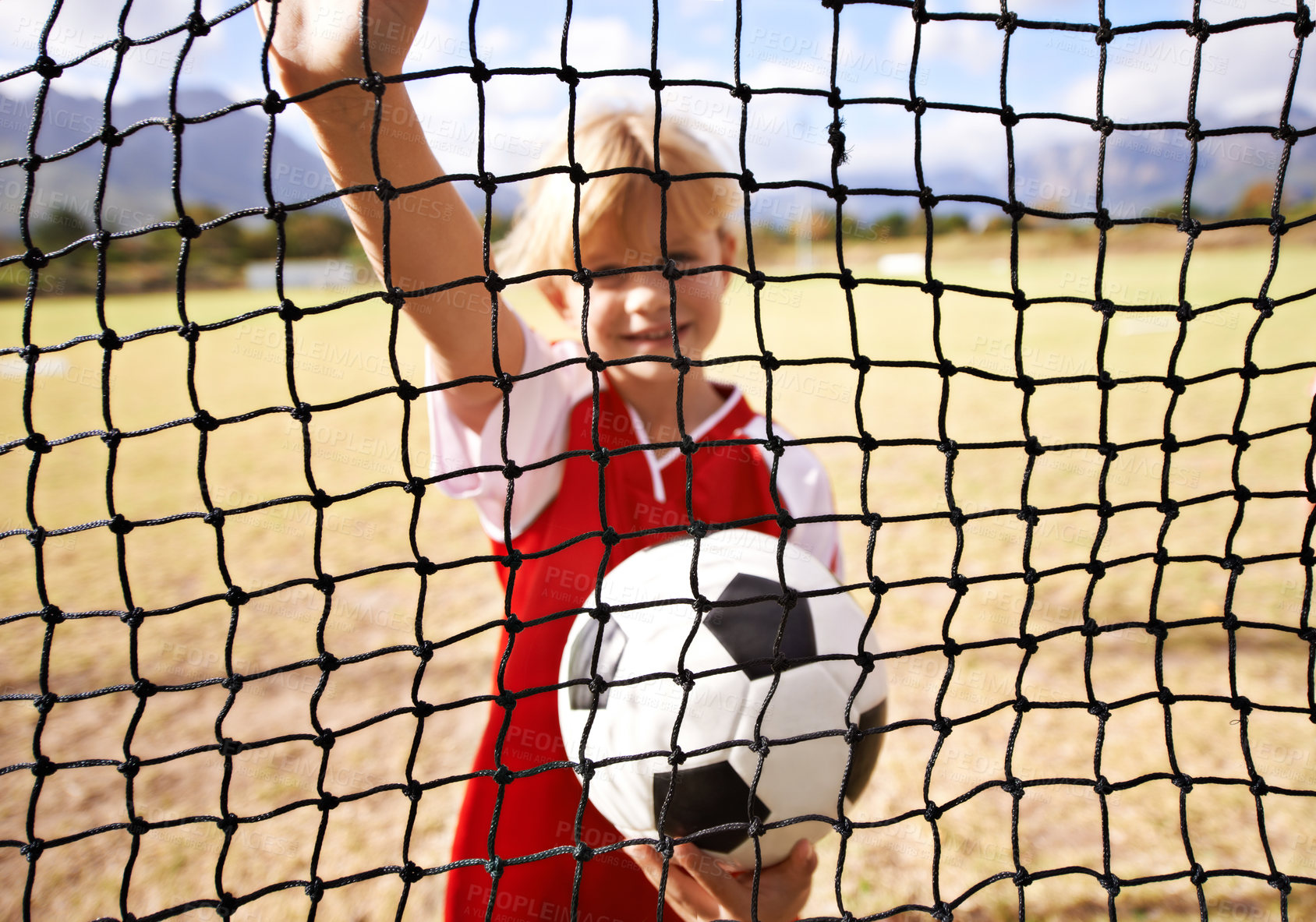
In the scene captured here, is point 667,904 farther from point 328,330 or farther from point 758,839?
point 328,330

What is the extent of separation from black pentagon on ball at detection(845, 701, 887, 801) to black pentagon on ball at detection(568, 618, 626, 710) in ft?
0.97

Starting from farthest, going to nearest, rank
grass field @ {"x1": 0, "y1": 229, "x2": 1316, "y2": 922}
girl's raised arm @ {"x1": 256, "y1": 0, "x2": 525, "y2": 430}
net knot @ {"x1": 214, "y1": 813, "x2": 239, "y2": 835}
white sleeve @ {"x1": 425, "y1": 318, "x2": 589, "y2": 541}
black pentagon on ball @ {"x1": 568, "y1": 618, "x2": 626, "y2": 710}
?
grass field @ {"x1": 0, "y1": 229, "x2": 1316, "y2": 922} < white sleeve @ {"x1": 425, "y1": 318, "x2": 589, "y2": 541} < black pentagon on ball @ {"x1": 568, "y1": 618, "x2": 626, "y2": 710} < net knot @ {"x1": 214, "y1": 813, "x2": 239, "y2": 835} < girl's raised arm @ {"x1": 256, "y1": 0, "x2": 525, "y2": 430}

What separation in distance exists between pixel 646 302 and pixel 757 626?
506 mm

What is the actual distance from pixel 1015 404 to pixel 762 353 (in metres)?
4.48

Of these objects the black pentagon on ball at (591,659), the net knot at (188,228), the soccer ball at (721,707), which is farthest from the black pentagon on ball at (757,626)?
the net knot at (188,228)

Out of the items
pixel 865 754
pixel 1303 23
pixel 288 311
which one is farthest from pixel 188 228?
pixel 1303 23

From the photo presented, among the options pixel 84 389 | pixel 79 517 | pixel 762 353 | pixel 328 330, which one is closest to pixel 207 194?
pixel 328 330

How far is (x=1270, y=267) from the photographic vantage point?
1.06 meters

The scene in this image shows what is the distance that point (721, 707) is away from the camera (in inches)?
38.7

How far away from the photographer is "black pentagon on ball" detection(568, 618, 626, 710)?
103 cm

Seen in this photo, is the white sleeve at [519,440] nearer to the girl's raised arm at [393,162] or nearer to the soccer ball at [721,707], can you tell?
the girl's raised arm at [393,162]

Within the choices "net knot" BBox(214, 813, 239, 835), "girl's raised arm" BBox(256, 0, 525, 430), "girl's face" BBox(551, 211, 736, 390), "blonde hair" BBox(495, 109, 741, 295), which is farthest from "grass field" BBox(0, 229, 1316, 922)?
"blonde hair" BBox(495, 109, 741, 295)

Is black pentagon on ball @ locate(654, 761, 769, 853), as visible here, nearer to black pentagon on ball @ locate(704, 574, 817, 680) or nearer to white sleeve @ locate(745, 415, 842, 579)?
black pentagon on ball @ locate(704, 574, 817, 680)

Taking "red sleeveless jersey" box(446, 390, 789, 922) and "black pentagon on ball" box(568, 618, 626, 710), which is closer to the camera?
"black pentagon on ball" box(568, 618, 626, 710)
